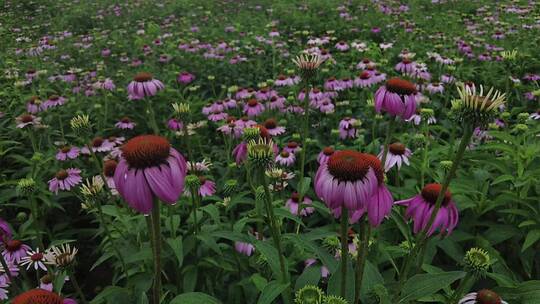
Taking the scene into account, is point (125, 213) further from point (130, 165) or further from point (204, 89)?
point (204, 89)

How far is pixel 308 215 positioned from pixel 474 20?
5633 millimetres

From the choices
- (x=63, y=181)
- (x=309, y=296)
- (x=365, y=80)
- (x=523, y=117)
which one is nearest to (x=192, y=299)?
(x=309, y=296)

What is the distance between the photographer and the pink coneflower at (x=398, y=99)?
1.40 meters

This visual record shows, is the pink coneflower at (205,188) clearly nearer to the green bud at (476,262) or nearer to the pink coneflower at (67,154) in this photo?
the pink coneflower at (67,154)

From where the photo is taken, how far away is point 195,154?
3295mm

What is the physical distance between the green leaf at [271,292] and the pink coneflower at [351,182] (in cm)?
37

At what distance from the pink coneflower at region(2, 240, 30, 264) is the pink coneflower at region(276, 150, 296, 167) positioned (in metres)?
1.42

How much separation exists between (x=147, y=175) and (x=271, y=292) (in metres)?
0.56

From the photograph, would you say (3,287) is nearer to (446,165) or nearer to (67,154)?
(67,154)

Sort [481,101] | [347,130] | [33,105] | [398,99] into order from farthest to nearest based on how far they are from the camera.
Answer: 1. [33,105]
2. [347,130]
3. [398,99]
4. [481,101]

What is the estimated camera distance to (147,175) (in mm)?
941

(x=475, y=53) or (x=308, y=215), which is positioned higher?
(x=475, y=53)

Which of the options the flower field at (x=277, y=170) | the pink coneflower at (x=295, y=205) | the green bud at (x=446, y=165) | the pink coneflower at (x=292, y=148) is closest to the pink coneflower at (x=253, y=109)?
the flower field at (x=277, y=170)

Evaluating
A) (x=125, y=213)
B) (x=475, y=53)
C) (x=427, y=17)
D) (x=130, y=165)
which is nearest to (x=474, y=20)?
(x=427, y=17)
